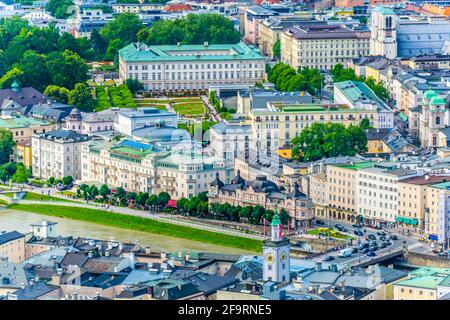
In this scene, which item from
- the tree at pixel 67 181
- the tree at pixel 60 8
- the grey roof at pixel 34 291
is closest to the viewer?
the grey roof at pixel 34 291

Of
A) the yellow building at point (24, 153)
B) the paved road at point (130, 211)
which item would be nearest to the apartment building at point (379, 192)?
the paved road at point (130, 211)

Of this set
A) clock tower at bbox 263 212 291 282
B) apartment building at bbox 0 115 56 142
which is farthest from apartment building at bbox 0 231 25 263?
apartment building at bbox 0 115 56 142

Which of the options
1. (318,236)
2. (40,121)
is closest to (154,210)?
(318,236)

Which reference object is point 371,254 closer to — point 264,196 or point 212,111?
point 264,196

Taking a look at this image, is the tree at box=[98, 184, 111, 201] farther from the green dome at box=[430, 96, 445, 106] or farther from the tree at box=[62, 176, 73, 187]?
the green dome at box=[430, 96, 445, 106]

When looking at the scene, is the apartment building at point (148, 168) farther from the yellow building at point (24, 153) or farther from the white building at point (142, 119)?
the yellow building at point (24, 153)

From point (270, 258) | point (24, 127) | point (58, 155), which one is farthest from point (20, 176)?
point (270, 258)
